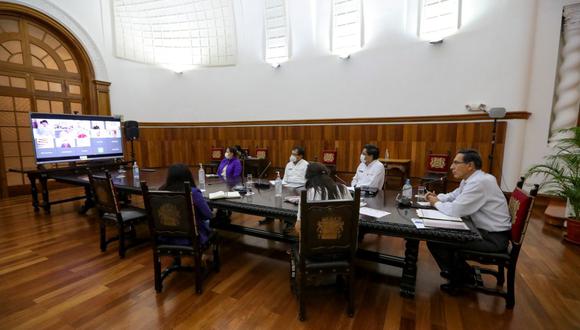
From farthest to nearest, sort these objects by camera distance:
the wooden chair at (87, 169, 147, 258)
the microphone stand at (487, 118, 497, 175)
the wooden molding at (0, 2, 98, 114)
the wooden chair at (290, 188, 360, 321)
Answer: the wooden molding at (0, 2, 98, 114) → the microphone stand at (487, 118, 497, 175) → the wooden chair at (87, 169, 147, 258) → the wooden chair at (290, 188, 360, 321)

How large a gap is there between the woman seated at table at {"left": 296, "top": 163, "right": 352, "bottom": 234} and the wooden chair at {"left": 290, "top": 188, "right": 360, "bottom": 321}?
6.5 inches

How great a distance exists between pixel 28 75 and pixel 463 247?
24.7 ft

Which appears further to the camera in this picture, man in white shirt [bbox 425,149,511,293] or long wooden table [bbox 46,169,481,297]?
man in white shirt [bbox 425,149,511,293]

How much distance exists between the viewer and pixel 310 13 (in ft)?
18.2

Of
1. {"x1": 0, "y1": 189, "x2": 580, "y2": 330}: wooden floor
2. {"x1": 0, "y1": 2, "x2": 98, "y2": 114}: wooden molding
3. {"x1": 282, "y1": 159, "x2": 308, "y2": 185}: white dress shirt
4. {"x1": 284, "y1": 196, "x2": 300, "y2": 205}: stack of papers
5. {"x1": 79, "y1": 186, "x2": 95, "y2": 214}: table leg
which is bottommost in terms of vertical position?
{"x1": 0, "y1": 189, "x2": 580, "y2": 330}: wooden floor

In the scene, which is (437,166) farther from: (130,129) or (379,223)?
(130,129)

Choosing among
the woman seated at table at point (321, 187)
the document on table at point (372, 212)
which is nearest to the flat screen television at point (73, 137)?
the woman seated at table at point (321, 187)

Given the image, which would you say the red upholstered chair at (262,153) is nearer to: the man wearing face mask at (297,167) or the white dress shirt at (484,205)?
the man wearing face mask at (297,167)

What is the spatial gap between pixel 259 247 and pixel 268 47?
4890mm

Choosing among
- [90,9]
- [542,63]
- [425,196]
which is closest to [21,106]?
[90,9]

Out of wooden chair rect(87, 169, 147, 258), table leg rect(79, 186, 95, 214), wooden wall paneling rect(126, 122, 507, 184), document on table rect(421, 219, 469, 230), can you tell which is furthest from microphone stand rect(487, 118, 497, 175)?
table leg rect(79, 186, 95, 214)

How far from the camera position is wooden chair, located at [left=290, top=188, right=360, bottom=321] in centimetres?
164

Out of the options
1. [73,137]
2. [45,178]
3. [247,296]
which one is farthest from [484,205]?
[73,137]

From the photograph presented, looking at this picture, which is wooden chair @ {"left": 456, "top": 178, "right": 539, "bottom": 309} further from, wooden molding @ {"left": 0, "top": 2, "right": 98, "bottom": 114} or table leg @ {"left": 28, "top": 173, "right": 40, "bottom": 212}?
wooden molding @ {"left": 0, "top": 2, "right": 98, "bottom": 114}
